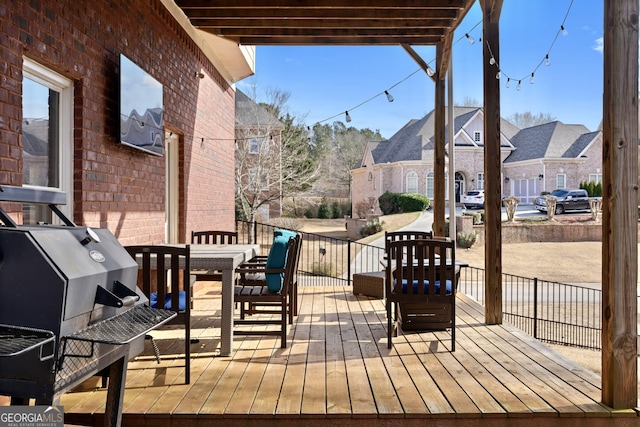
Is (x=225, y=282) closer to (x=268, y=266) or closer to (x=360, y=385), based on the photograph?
(x=268, y=266)

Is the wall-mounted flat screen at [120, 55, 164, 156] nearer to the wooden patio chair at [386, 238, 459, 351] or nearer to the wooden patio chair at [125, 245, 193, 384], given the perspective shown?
the wooden patio chair at [125, 245, 193, 384]

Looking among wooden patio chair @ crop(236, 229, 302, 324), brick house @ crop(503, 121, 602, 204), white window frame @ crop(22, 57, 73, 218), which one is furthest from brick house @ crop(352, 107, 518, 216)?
white window frame @ crop(22, 57, 73, 218)

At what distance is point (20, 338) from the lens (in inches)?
72.9

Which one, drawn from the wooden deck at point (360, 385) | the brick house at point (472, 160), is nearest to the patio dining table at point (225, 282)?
the wooden deck at point (360, 385)

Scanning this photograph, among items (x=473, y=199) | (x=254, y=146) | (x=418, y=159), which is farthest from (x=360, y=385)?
(x=418, y=159)

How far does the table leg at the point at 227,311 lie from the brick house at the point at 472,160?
24630mm

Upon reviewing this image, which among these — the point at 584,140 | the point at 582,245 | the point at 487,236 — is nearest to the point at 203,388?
the point at 487,236

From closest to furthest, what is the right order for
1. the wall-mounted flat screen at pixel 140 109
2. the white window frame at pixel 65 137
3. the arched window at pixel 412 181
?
1. the white window frame at pixel 65 137
2. the wall-mounted flat screen at pixel 140 109
3. the arched window at pixel 412 181

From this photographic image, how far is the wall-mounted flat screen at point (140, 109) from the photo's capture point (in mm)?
4953

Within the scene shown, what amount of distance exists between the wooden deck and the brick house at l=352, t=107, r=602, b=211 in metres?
24.1

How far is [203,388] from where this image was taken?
354cm

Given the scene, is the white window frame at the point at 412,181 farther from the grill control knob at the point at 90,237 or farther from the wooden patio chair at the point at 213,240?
the grill control knob at the point at 90,237

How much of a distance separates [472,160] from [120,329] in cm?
2979

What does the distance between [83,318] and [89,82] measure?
2930 millimetres
